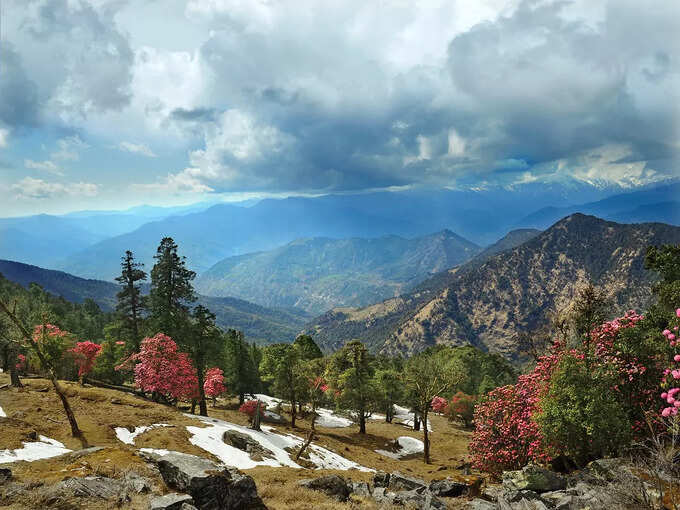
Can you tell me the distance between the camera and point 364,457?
144 feet

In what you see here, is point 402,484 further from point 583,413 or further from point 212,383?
point 212,383

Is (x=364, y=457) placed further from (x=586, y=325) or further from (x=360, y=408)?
(x=586, y=325)

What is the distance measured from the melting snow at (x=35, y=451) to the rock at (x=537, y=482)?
91.1ft

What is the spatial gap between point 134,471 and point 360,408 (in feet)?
133

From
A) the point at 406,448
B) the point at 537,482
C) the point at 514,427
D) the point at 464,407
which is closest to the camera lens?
the point at 537,482

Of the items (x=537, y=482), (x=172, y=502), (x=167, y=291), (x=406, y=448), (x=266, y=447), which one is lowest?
(x=406, y=448)

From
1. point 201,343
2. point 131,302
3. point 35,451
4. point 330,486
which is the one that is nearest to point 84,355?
point 131,302

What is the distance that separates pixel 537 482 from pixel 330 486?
37.2ft

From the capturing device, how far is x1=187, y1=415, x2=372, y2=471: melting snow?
103ft

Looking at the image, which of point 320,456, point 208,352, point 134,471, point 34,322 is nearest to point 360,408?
point 320,456

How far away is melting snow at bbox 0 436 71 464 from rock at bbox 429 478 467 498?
23.8 meters

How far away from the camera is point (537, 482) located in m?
20.8

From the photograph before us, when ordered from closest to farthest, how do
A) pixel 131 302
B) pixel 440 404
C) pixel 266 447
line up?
pixel 266 447 → pixel 131 302 → pixel 440 404

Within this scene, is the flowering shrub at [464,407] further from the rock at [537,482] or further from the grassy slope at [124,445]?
the rock at [537,482]
